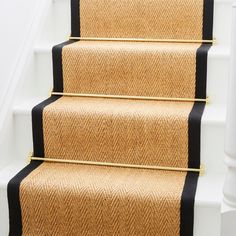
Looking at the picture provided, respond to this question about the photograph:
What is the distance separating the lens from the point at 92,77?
2.19 meters

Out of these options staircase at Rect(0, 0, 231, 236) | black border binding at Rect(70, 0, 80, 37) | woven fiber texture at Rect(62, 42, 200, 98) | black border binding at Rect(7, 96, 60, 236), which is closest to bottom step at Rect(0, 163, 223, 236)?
staircase at Rect(0, 0, 231, 236)

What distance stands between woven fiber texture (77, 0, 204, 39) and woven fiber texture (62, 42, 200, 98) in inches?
4.8

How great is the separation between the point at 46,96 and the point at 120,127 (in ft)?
1.39

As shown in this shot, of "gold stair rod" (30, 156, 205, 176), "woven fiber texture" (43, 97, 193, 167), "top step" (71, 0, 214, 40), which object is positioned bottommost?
"gold stair rod" (30, 156, 205, 176)

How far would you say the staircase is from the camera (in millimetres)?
1768

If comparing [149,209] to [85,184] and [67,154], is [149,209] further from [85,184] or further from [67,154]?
[67,154]

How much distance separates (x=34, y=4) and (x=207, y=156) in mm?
1018

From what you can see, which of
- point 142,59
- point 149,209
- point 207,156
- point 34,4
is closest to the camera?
point 149,209

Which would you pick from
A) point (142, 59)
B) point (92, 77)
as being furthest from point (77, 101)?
point (142, 59)

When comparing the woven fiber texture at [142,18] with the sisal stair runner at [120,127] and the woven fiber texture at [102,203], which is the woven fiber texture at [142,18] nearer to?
the sisal stair runner at [120,127]

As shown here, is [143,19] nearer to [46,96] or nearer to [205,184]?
[46,96]

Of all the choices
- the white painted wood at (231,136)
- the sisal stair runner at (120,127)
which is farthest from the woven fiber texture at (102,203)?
the white painted wood at (231,136)

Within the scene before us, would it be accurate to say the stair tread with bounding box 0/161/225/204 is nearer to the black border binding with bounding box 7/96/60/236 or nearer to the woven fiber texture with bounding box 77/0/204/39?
the black border binding with bounding box 7/96/60/236

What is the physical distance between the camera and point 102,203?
181 cm
